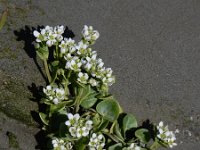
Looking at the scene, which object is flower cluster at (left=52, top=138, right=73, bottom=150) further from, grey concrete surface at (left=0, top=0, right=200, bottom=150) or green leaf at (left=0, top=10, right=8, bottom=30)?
green leaf at (left=0, top=10, right=8, bottom=30)

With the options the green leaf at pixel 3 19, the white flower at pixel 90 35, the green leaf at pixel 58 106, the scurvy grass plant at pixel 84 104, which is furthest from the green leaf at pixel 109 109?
the green leaf at pixel 3 19

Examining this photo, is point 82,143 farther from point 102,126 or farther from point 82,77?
point 82,77

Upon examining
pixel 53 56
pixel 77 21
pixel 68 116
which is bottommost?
pixel 68 116

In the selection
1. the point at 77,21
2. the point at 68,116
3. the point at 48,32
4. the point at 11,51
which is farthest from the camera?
the point at 77,21

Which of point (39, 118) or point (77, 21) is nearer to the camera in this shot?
point (39, 118)

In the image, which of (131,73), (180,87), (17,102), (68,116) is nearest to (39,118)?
(17,102)

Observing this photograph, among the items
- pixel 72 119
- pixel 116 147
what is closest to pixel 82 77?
pixel 72 119

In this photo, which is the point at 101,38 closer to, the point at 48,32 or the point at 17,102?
the point at 48,32

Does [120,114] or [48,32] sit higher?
[48,32]
